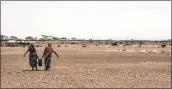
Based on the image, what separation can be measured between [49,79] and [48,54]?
18.0 ft

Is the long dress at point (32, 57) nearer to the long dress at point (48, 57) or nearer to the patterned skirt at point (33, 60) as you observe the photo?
the patterned skirt at point (33, 60)

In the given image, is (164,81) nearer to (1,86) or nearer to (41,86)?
(41,86)

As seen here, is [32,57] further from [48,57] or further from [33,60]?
[48,57]

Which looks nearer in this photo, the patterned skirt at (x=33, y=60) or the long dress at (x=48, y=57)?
the long dress at (x=48, y=57)

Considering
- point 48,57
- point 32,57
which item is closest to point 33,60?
point 32,57

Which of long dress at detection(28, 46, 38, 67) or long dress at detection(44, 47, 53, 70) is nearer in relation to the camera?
long dress at detection(44, 47, 53, 70)

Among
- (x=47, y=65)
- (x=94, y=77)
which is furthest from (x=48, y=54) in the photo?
(x=94, y=77)

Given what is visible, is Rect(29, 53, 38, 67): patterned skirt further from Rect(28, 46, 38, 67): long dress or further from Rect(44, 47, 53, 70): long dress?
Rect(44, 47, 53, 70): long dress

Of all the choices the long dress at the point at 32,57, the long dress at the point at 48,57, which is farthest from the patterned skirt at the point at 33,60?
the long dress at the point at 48,57

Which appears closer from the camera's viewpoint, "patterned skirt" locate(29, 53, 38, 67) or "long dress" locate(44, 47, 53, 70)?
"long dress" locate(44, 47, 53, 70)

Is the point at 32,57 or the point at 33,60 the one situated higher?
the point at 32,57

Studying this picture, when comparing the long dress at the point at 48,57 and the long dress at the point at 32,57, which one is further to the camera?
the long dress at the point at 32,57

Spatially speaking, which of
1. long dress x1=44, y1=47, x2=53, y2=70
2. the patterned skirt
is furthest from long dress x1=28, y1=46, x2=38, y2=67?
long dress x1=44, y1=47, x2=53, y2=70

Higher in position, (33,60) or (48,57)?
(48,57)
